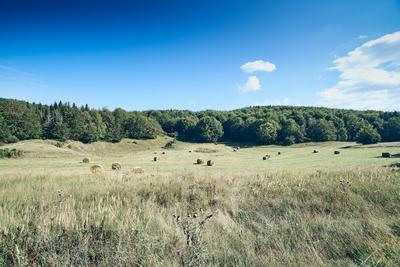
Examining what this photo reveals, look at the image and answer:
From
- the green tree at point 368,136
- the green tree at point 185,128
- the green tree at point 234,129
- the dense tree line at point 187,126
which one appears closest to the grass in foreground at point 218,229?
the green tree at point 368,136

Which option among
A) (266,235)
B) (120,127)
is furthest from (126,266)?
(120,127)

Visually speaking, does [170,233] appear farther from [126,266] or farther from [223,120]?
[223,120]

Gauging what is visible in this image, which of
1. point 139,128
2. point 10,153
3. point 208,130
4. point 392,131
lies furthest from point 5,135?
point 392,131

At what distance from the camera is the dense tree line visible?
3386 inches

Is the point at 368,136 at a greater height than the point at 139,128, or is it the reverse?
the point at 139,128

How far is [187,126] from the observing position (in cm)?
11712

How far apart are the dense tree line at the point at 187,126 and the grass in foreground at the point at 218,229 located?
8365cm

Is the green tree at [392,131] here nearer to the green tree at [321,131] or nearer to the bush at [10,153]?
the green tree at [321,131]

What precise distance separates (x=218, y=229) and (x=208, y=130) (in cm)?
10289

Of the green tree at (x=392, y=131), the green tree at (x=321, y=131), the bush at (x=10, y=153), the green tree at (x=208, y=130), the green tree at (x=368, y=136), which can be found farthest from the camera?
the green tree at (x=208, y=130)

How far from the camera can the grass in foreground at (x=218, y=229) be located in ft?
14.0

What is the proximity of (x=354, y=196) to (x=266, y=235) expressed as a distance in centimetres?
336

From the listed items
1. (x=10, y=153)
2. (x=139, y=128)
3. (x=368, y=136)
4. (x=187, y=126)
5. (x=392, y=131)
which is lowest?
(x=10, y=153)

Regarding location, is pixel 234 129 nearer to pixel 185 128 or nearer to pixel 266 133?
pixel 266 133
